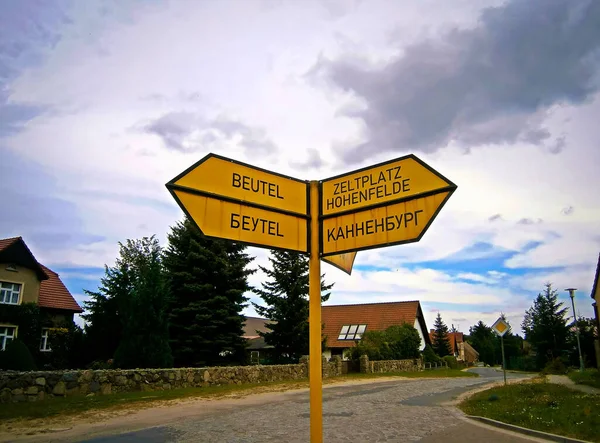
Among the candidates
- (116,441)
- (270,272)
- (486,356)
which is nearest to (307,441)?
(116,441)

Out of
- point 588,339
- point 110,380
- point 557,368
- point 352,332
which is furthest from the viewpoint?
point 352,332

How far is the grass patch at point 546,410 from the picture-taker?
9781 mm

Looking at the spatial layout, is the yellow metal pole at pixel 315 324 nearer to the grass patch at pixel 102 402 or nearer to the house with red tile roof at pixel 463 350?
the grass patch at pixel 102 402

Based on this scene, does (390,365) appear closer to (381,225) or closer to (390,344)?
(390,344)

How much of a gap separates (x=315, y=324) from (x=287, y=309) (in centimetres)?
2810

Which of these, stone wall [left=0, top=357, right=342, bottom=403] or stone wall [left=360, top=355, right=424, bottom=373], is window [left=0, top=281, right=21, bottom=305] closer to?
stone wall [left=0, top=357, right=342, bottom=403]

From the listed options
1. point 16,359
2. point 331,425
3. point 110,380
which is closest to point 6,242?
point 16,359

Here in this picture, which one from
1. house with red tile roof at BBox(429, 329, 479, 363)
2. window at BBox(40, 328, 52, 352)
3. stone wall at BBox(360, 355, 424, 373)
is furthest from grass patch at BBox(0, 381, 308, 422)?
house with red tile roof at BBox(429, 329, 479, 363)

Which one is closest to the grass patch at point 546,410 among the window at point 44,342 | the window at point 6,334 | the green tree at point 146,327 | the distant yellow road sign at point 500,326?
the distant yellow road sign at point 500,326

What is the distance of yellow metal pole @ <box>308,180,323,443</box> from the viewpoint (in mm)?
3656

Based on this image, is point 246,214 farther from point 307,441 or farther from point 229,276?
point 229,276

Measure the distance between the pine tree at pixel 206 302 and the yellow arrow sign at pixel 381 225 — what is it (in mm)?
23499

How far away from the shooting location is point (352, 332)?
4691cm

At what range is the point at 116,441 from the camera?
374 inches
